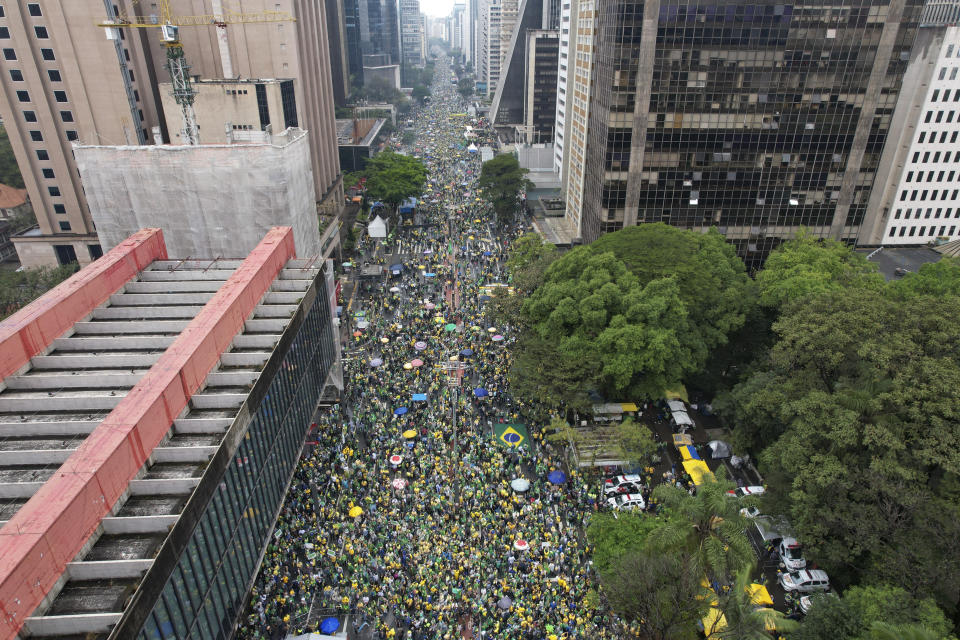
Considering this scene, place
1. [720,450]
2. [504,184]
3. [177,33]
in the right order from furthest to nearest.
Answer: [504,184] < [177,33] < [720,450]

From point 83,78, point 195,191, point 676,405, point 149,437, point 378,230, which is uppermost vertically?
point 83,78

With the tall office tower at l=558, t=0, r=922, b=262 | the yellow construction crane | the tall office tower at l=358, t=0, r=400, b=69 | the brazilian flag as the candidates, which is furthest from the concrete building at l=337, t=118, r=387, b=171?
the brazilian flag

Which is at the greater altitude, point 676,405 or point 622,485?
point 676,405

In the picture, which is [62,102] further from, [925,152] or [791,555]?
[925,152]

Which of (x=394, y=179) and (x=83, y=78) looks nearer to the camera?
(x=83, y=78)

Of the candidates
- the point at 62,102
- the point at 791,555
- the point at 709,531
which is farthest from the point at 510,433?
the point at 62,102

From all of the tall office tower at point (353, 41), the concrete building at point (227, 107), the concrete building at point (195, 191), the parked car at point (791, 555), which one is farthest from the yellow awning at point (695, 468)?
the tall office tower at point (353, 41)

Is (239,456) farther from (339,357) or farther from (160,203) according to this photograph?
(160,203)
